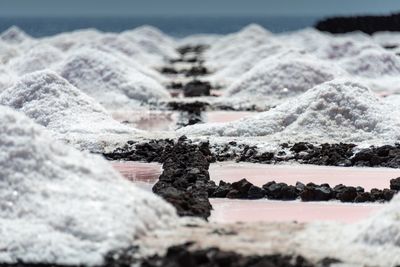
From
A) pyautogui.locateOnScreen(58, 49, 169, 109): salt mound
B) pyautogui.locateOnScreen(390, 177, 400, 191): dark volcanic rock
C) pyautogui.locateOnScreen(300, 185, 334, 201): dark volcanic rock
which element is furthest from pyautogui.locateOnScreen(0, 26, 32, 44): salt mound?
pyautogui.locateOnScreen(300, 185, 334, 201): dark volcanic rock

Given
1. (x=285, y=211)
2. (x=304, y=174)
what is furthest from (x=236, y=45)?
(x=285, y=211)

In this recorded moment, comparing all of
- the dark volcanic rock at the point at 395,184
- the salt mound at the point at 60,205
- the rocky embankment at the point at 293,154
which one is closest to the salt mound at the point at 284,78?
the rocky embankment at the point at 293,154

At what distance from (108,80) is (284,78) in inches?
134

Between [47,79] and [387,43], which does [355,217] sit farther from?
[387,43]

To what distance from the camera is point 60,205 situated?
760cm

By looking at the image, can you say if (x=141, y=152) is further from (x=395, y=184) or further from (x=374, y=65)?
(x=374, y=65)

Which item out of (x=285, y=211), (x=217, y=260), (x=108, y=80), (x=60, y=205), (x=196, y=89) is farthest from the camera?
(x=196, y=89)

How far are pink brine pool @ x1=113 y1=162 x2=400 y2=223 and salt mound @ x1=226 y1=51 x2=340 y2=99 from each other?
9.57 metres

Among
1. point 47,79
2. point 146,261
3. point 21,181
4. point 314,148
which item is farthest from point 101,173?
point 47,79

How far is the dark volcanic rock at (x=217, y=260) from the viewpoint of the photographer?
6734 mm

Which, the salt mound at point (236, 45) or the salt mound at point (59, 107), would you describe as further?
the salt mound at point (236, 45)

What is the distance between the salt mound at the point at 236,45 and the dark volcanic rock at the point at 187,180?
979 inches

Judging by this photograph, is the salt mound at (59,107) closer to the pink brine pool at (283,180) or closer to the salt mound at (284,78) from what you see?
the pink brine pool at (283,180)

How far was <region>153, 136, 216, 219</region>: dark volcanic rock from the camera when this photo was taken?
28.7ft
